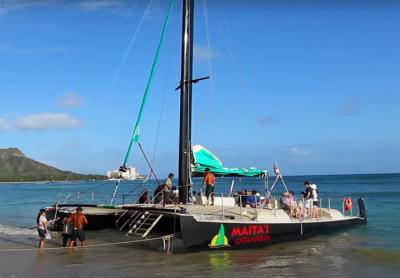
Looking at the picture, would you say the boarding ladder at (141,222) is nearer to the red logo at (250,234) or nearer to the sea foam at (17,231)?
the red logo at (250,234)

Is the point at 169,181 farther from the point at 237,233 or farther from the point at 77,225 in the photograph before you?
the point at 237,233

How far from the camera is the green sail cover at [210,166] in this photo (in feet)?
64.7

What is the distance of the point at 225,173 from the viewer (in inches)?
795

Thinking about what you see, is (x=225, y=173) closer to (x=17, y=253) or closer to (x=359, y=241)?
(x=359, y=241)

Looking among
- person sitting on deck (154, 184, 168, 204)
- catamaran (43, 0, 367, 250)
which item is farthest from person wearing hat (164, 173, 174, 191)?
catamaran (43, 0, 367, 250)

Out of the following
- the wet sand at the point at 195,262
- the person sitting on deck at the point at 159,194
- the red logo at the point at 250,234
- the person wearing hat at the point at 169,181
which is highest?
the person wearing hat at the point at 169,181

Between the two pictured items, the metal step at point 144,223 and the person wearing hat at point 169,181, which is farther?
the person wearing hat at point 169,181

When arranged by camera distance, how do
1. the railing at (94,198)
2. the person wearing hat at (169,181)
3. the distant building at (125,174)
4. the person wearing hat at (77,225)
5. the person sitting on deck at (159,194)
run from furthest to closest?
the railing at (94,198)
the person wearing hat at (169,181)
the person sitting on deck at (159,194)
the distant building at (125,174)
the person wearing hat at (77,225)

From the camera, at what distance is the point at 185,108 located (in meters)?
19.2

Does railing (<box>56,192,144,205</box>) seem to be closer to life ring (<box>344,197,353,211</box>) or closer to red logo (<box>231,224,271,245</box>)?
red logo (<box>231,224,271,245</box>)

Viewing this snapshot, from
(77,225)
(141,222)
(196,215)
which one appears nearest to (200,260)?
(196,215)

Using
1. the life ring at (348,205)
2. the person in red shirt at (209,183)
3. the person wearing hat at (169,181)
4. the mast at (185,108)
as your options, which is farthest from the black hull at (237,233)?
the life ring at (348,205)

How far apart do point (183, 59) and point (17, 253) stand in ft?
29.8

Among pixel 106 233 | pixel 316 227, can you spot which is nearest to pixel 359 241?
pixel 316 227
